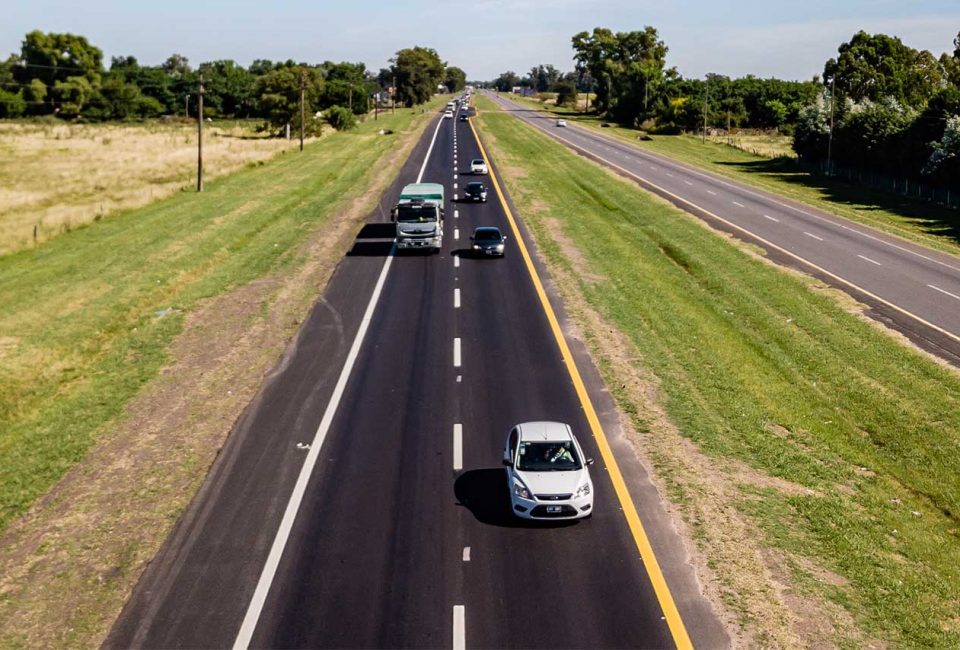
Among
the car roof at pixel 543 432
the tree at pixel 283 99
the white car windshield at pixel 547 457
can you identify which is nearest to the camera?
the white car windshield at pixel 547 457

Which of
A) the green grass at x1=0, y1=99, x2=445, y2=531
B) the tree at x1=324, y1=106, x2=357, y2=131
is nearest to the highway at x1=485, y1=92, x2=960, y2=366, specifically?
the green grass at x1=0, y1=99, x2=445, y2=531

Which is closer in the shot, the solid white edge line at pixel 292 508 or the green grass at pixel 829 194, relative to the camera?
the solid white edge line at pixel 292 508

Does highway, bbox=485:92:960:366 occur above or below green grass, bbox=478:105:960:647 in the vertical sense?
above

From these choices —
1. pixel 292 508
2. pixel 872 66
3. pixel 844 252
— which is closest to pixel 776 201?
pixel 844 252

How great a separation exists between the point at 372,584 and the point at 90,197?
5741 centimetres

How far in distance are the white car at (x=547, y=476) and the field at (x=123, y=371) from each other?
708 centimetres

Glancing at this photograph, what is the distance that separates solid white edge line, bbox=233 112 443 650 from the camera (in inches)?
533

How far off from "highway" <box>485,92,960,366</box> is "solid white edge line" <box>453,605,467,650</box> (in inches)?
824

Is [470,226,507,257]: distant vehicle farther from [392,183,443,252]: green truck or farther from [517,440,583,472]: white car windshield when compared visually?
[517,440,583,472]: white car windshield

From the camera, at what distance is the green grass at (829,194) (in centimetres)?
5369

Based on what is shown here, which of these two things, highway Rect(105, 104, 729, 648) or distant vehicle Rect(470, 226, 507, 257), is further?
distant vehicle Rect(470, 226, 507, 257)

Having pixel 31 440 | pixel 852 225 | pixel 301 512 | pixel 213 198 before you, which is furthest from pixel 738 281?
pixel 213 198

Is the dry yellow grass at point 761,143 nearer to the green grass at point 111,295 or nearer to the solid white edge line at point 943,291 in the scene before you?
the green grass at point 111,295

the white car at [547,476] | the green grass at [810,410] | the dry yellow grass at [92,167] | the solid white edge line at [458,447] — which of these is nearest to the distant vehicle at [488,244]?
the green grass at [810,410]
